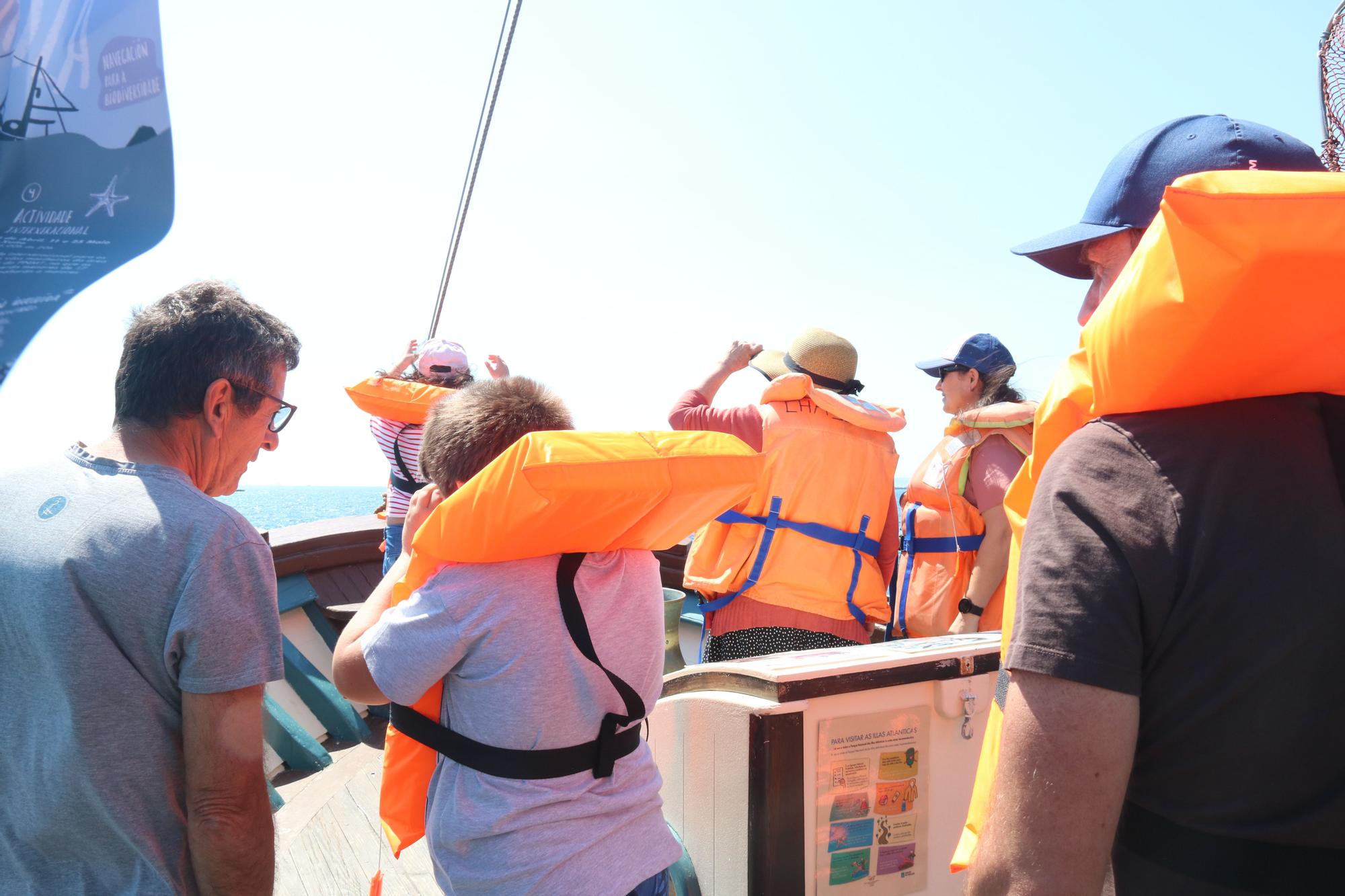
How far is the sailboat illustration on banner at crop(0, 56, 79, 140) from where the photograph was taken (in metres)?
1.47

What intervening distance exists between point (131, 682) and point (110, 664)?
41 millimetres

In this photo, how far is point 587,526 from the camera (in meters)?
1.56

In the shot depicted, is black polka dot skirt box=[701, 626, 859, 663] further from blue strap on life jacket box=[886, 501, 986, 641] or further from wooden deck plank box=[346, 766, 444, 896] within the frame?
wooden deck plank box=[346, 766, 444, 896]

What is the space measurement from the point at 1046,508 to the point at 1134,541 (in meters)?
0.09

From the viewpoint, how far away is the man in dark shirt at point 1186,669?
2.93ft

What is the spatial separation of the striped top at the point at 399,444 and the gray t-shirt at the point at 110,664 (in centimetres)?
285

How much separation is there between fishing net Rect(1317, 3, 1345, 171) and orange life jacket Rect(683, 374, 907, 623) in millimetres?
1469

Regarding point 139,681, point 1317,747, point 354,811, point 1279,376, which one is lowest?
point 354,811

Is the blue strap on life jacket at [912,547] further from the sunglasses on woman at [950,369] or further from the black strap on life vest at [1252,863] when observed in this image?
the black strap on life vest at [1252,863]

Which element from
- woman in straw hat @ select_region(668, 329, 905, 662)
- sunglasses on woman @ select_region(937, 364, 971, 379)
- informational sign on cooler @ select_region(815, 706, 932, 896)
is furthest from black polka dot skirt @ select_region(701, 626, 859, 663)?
sunglasses on woman @ select_region(937, 364, 971, 379)

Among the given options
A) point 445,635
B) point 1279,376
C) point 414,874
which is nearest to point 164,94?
point 445,635

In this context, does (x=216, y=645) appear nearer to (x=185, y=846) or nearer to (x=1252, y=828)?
(x=185, y=846)

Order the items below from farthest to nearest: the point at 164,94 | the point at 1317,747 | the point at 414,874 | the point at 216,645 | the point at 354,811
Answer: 1. the point at 354,811
2. the point at 414,874
3. the point at 164,94
4. the point at 216,645
5. the point at 1317,747

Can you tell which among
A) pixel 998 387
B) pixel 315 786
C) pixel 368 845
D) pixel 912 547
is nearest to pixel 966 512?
pixel 912 547
